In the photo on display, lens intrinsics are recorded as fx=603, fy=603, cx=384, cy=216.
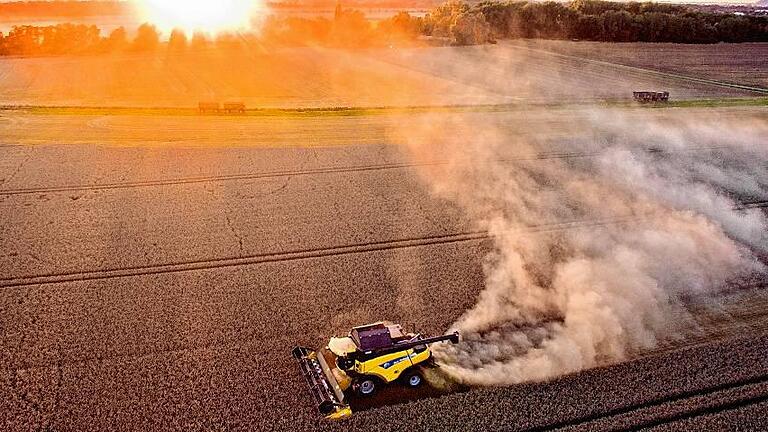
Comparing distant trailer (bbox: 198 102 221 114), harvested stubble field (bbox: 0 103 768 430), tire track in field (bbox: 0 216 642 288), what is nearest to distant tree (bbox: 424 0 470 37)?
distant trailer (bbox: 198 102 221 114)

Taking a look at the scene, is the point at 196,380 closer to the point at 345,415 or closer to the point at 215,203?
the point at 345,415

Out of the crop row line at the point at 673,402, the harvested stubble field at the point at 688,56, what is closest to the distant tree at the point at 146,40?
the harvested stubble field at the point at 688,56

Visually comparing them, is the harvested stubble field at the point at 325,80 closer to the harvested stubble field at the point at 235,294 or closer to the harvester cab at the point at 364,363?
the harvested stubble field at the point at 235,294

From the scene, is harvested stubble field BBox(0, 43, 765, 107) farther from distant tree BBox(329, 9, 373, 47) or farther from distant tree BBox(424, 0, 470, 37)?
distant tree BBox(424, 0, 470, 37)

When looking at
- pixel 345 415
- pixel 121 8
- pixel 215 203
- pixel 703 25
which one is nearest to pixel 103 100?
pixel 215 203

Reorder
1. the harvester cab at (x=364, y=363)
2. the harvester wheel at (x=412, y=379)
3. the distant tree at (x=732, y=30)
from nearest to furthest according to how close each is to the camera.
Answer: the harvester cab at (x=364, y=363) < the harvester wheel at (x=412, y=379) < the distant tree at (x=732, y=30)

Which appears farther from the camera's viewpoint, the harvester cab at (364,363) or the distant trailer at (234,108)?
the distant trailer at (234,108)

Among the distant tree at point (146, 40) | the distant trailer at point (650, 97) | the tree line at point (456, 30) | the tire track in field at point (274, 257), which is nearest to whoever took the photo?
the tire track in field at point (274, 257)

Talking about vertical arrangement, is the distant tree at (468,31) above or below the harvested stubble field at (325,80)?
above

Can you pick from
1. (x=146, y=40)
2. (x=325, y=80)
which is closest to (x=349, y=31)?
(x=325, y=80)
